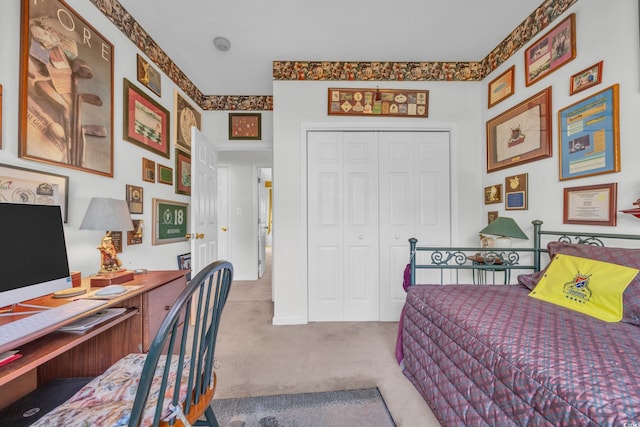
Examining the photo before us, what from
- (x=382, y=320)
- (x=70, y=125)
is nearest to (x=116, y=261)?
(x=70, y=125)

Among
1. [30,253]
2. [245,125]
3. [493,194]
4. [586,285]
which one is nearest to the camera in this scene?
[30,253]

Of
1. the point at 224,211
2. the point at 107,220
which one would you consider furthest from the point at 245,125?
the point at 107,220

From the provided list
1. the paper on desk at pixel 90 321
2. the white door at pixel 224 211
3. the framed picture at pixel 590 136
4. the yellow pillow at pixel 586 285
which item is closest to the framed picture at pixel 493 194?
the framed picture at pixel 590 136

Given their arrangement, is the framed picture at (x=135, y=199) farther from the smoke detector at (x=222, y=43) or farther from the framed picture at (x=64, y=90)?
the smoke detector at (x=222, y=43)

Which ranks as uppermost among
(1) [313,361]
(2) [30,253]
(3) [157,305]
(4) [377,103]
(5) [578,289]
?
(4) [377,103]

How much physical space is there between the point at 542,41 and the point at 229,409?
339 cm

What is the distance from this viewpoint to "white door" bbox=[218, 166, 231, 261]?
4527mm

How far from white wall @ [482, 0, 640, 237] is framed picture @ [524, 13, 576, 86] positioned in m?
0.03

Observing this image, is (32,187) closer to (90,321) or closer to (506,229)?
(90,321)

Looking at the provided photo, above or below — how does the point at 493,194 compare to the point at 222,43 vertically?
below

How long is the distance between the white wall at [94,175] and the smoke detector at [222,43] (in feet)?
2.13

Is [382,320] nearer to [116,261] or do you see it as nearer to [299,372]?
[299,372]

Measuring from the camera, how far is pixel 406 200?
2.66m

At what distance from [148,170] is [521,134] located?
3286mm
